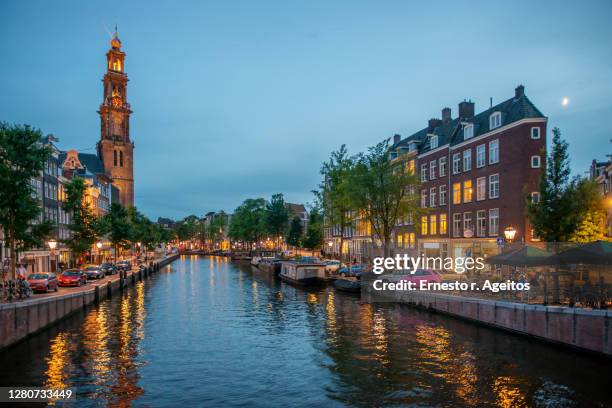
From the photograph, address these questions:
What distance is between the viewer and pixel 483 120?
5875 centimetres

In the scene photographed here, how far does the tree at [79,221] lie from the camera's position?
63750 millimetres

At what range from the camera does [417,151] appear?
242ft

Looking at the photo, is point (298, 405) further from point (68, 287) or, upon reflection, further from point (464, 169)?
point (464, 169)

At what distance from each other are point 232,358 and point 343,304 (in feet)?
69.2

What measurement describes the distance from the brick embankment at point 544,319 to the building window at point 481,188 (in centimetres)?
2235

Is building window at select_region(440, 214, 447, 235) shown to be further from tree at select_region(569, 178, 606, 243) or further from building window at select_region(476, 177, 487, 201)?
tree at select_region(569, 178, 606, 243)

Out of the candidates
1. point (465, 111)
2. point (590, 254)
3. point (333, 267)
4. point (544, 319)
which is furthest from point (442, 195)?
point (544, 319)

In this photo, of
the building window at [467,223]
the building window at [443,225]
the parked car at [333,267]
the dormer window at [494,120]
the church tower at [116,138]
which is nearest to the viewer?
the dormer window at [494,120]

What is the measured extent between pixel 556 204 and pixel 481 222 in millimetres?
21204

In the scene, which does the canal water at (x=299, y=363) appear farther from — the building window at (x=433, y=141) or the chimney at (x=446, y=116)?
the chimney at (x=446, y=116)

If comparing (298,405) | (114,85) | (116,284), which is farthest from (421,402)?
(114,85)

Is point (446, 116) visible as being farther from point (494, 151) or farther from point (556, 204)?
point (556, 204)

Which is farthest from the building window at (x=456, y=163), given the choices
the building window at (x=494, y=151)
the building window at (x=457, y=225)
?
the building window at (x=494, y=151)

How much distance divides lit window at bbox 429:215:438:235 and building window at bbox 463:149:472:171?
939 cm
